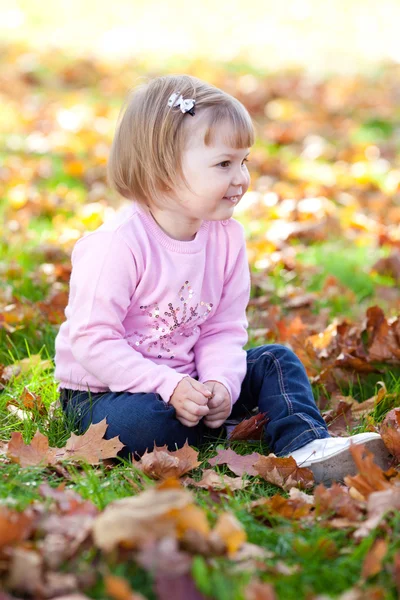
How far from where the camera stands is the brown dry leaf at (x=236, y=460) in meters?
2.32

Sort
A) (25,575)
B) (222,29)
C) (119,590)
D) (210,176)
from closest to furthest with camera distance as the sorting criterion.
→ (119,590), (25,575), (210,176), (222,29)

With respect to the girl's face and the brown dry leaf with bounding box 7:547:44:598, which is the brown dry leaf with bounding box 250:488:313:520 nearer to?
the brown dry leaf with bounding box 7:547:44:598

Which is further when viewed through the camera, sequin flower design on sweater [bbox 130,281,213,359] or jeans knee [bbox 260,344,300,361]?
jeans knee [bbox 260,344,300,361]

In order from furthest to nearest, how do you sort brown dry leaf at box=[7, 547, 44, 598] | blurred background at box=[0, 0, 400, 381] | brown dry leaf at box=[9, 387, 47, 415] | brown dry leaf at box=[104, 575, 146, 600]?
1. blurred background at box=[0, 0, 400, 381]
2. brown dry leaf at box=[9, 387, 47, 415]
3. brown dry leaf at box=[7, 547, 44, 598]
4. brown dry leaf at box=[104, 575, 146, 600]

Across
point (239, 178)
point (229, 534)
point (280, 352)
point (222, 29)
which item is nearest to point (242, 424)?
point (280, 352)

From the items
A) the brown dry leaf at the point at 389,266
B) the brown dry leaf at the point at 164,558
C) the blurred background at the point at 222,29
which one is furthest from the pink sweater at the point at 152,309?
the blurred background at the point at 222,29

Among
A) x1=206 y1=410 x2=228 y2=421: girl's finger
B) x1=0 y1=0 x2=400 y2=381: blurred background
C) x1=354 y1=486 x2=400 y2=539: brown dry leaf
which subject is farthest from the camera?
x1=0 y1=0 x2=400 y2=381: blurred background

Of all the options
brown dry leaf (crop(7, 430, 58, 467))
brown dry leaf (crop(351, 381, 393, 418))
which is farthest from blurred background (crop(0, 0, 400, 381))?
brown dry leaf (crop(7, 430, 58, 467))

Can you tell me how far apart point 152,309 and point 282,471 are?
0.65 meters

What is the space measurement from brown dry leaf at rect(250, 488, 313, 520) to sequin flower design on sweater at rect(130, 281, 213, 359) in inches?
28.3

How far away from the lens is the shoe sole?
7.52ft

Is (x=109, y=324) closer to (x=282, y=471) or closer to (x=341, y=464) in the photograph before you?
(x=282, y=471)

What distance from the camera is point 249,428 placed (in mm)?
2555

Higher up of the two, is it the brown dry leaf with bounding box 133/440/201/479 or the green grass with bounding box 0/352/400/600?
the green grass with bounding box 0/352/400/600
